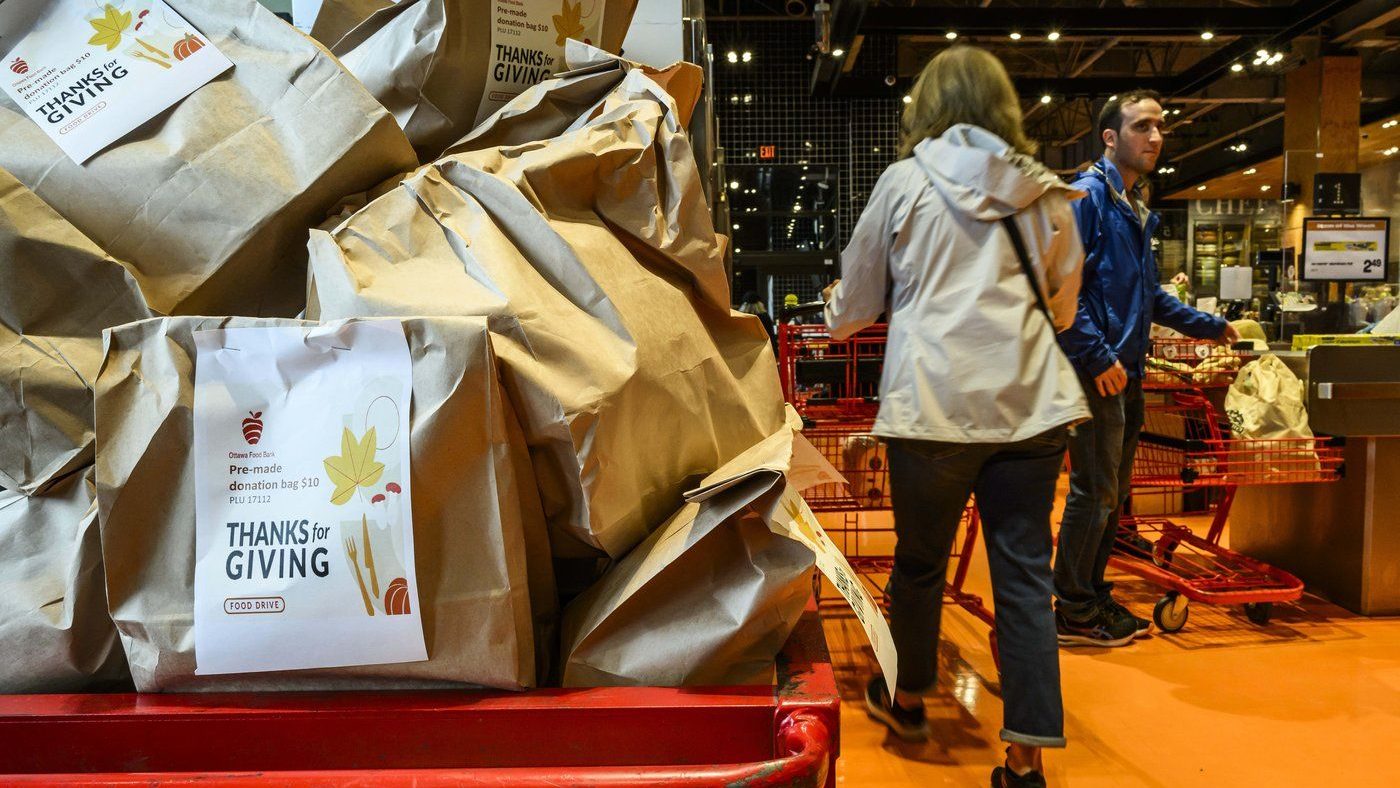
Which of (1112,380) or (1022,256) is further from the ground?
(1022,256)

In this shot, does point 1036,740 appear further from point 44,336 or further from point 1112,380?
point 44,336

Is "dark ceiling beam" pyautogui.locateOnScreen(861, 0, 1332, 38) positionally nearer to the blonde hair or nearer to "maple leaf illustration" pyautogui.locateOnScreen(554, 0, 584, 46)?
the blonde hair

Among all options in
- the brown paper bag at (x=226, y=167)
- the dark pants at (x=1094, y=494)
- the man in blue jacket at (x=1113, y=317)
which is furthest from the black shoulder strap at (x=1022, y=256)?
the brown paper bag at (x=226, y=167)

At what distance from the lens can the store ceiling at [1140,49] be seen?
24.8 ft

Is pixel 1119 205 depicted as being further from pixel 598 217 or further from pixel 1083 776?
pixel 598 217

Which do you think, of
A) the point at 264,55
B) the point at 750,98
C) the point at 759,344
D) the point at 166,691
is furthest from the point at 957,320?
the point at 750,98

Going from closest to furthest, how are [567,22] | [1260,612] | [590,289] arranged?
[590,289], [567,22], [1260,612]

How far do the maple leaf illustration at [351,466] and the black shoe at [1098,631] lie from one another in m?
2.63

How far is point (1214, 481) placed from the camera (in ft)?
9.29

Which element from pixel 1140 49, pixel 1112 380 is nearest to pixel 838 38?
pixel 1112 380

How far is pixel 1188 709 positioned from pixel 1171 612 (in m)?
0.61

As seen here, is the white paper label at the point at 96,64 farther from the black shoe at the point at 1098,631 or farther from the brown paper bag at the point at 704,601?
the black shoe at the point at 1098,631

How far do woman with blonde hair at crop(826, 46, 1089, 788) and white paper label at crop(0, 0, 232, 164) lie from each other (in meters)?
1.22

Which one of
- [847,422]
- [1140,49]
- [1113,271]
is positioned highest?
[1140,49]
